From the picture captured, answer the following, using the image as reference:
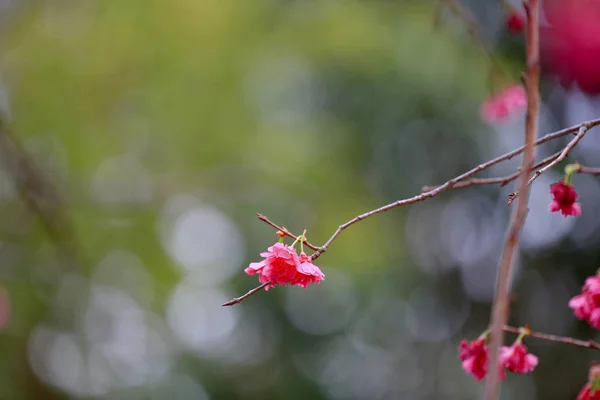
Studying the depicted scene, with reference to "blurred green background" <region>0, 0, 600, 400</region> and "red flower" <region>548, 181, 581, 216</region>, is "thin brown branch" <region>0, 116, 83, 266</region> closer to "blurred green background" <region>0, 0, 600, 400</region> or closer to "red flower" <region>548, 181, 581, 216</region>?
"blurred green background" <region>0, 0, 600, 400</region>

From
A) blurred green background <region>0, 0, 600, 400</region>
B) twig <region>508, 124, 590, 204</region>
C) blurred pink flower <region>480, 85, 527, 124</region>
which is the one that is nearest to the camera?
twig <region>508, 124, 590, 204</region>

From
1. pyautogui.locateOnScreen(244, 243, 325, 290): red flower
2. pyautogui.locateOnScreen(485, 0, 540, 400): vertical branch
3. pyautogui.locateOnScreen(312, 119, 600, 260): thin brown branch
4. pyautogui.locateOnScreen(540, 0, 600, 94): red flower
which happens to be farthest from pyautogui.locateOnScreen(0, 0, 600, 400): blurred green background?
pyautogui.locateOnScreen(485, 0, 540, 400): vertical branch

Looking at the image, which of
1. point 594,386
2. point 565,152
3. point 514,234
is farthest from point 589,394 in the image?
point 514,234

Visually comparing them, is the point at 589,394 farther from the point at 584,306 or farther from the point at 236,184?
the point at 236,184

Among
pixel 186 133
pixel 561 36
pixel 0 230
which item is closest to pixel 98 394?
pixel 0 230

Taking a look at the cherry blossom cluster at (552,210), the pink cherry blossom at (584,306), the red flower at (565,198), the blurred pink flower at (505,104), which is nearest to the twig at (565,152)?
the cherry blossom cluster at (552,210)

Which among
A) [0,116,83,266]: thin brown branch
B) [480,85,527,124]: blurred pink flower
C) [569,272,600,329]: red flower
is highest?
[0,116,83,266]: thin brown branch
